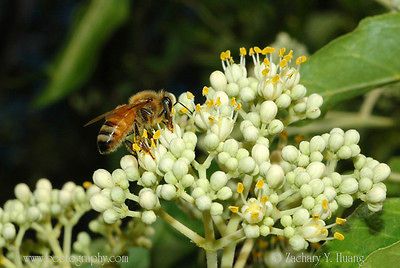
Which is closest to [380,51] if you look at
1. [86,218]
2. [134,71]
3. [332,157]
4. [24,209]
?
[332,157]

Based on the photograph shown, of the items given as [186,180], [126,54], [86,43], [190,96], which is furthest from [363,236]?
[126,54]

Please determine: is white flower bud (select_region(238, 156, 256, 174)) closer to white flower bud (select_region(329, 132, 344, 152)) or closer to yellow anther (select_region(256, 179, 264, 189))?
yellow anther (select_region(256, 179, 264, 189))

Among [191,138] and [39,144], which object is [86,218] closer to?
[39,144]

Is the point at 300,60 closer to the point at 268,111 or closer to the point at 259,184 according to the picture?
the point at 268,111

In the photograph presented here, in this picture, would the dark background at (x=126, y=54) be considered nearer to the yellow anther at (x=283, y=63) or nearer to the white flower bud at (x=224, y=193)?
the yellow anther at (x=283, y=63)

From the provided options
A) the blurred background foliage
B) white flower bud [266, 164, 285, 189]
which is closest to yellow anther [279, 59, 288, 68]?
white flower bud [266, 164, 285, 189]
